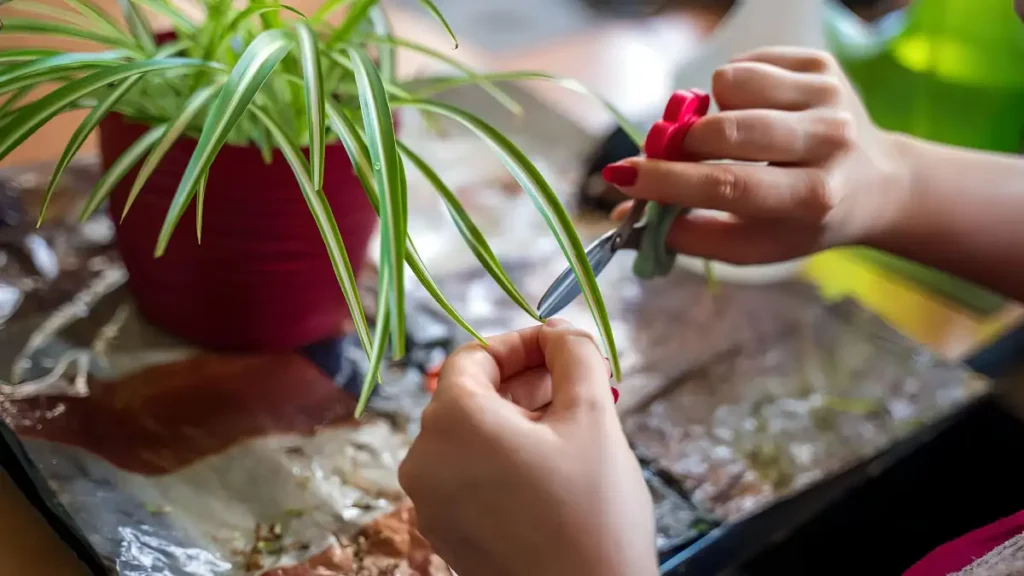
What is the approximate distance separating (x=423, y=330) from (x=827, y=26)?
47cm

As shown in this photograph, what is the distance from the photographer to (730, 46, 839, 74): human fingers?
0.51m

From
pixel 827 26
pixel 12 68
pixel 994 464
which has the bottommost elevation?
pixel 994 464

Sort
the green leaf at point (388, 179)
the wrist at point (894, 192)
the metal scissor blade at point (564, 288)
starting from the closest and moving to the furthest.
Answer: the green leaf at point (388, 179), the metal scissor blade at point (564, 288), the wrist at point (894, 192)

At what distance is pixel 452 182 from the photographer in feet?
2.42

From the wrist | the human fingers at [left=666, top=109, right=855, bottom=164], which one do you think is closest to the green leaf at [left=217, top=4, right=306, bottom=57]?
the human fingers at [left=666, top=109, right=855, bottom=164]

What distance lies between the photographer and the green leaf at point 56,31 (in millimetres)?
445

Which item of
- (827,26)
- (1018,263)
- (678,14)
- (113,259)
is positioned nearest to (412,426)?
(113,259)

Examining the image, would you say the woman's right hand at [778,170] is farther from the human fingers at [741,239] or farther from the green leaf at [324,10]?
the green leaf at [324,10]

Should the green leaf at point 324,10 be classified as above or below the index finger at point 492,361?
above

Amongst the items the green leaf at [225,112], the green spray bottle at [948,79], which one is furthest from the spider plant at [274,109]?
the green spray bottle at [948,79]

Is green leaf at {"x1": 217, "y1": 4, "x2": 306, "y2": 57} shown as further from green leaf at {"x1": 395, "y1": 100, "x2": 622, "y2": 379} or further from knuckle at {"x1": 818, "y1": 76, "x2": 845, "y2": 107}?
knuckle at {"x1": 818, "y1": 76, "x2": 845, "y2": 107}

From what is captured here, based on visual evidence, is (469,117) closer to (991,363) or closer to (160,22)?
(160,22)

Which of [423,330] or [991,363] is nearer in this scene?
[423,330]

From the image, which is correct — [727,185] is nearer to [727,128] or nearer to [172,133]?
[727,128]
